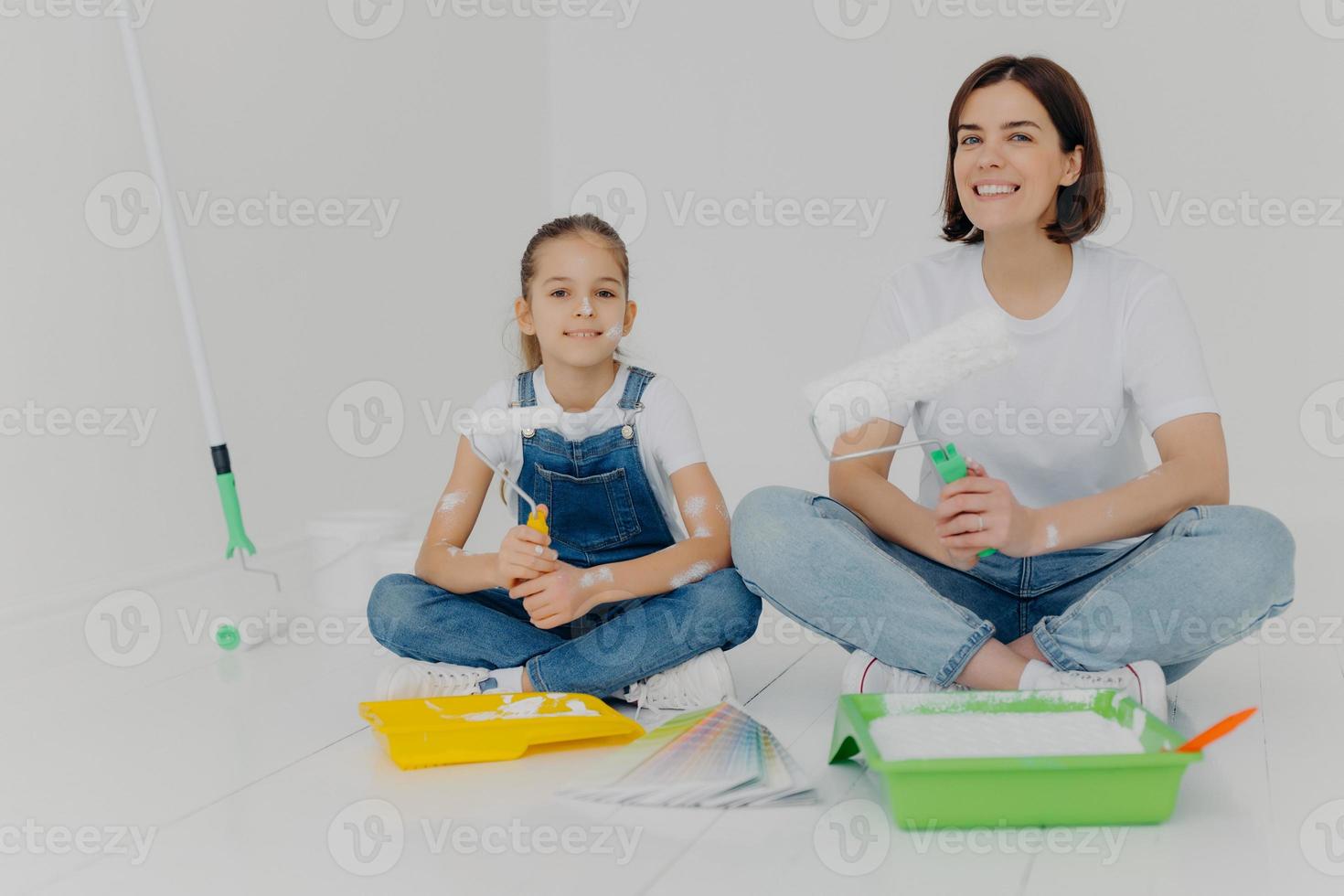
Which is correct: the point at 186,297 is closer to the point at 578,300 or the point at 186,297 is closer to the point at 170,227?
the point at 170,227

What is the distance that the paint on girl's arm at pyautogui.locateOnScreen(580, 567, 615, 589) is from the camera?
145 cm

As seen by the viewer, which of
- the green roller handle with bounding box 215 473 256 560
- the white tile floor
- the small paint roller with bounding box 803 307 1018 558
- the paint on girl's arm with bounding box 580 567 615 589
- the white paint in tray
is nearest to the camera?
the white tile floor

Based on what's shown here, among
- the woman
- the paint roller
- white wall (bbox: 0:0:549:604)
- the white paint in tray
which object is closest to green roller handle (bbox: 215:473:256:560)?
the paint roller

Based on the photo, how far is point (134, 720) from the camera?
1488mm

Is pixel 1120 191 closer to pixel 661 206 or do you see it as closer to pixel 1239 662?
pixel 661 206

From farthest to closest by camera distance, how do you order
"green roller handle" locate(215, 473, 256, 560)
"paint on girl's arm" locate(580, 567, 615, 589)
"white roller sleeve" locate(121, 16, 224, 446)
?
"green roller handle" locate(215, 473, 256, 560)
"white roller sleeve" locate(121, 16, 224, 446)
"paint on girl's arm" locate(580, 567, 615, 589)

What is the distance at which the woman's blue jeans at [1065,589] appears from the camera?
1.29 meters

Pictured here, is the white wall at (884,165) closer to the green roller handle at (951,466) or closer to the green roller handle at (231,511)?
the green roller handle at (231,511)

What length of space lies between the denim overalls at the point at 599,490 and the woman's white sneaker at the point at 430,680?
20 cm

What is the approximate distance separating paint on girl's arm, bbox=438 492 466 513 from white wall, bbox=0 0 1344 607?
591 mm

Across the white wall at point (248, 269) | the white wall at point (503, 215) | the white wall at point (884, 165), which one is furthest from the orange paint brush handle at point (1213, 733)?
the white wall at point (884, 165)

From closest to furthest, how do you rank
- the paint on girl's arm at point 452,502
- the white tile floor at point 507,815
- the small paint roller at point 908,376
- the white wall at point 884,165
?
1. the white tile floor at point 507,815
2. the small paint roller at point 908,376
3. the paint on girl's arm at point 452,502
4. the white wall at point 884,165

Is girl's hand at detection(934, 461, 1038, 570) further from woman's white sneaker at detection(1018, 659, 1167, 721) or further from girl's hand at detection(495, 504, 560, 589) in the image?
girl's hand at detection(495, 504, 560, 589)

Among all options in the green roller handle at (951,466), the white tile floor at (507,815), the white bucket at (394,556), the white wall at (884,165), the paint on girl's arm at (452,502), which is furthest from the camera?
the white wall at (884,165)
